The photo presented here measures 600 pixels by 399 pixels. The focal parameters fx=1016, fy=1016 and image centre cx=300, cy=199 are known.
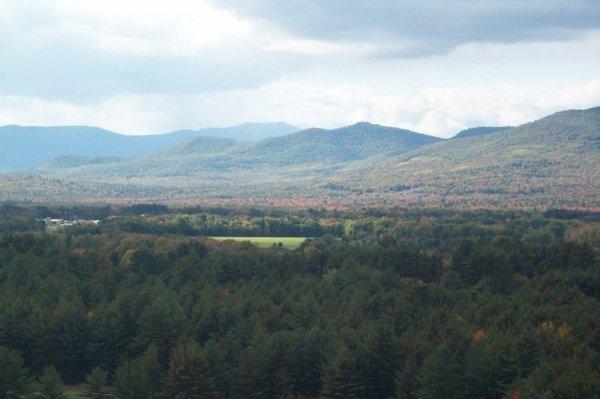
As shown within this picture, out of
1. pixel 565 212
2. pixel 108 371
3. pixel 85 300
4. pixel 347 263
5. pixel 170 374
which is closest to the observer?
pixel 170 374

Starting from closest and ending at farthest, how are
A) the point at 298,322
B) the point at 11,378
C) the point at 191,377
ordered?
the point at 191,377 < the point at 11,378 < the point at 298,322

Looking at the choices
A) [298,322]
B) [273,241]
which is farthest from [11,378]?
[273,241]

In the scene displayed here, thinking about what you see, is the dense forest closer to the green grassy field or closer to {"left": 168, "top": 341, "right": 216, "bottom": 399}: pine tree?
{"left": 168, "top": 341, "right": 216, "bottom": 399}: pine tree

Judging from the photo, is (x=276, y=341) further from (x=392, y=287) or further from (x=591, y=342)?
(x=392, y=287)

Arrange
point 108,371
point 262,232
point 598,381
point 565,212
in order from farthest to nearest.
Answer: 1. point 565,212
2. point 262,232
3. point 108,371
4. point 598,381

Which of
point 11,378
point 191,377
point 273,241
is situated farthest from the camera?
point 273,241

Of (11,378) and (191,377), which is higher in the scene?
(11,378)

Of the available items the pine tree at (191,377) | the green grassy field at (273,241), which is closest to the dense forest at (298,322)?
the pine tree at (191,377)

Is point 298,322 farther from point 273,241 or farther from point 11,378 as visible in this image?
point 273,241

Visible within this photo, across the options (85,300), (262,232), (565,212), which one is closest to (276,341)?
(85,300)

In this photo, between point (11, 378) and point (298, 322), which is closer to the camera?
point (11, 378)
